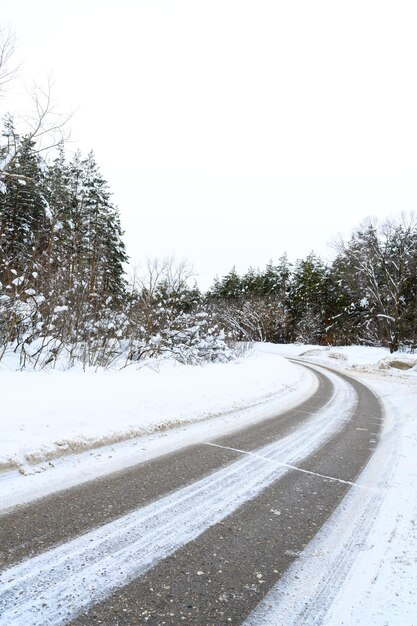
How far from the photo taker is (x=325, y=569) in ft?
7.07

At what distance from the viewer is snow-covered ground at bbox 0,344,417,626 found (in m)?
1.91

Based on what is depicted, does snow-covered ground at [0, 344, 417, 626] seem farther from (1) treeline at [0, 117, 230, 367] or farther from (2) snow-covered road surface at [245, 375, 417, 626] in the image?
(1) treeline at [0, 117, 230, 367]

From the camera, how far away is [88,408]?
4719 mm

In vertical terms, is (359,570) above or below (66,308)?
below

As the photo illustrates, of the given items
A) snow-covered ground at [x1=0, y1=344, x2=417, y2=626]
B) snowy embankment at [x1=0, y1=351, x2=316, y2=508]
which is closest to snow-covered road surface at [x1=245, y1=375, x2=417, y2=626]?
snow-covered ground at [x1=0, y1=344, x2=417, y2=626]

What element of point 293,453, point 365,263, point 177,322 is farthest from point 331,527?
point 365,263

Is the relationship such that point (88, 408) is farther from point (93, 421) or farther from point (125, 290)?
point (125, 290)

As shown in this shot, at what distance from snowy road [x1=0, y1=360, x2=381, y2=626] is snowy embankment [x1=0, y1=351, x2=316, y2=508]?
0.38m

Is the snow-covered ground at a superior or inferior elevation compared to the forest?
inferior

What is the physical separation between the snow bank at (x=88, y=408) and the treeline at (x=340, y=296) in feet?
41.0

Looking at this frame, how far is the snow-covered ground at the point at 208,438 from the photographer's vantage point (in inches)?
75.1

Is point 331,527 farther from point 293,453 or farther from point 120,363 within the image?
point 120,363

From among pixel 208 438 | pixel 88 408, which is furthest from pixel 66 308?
pixel 208 438

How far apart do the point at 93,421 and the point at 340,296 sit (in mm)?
38907
